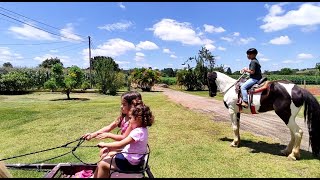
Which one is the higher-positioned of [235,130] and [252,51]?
[252,51]

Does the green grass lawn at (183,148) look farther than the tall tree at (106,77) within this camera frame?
No

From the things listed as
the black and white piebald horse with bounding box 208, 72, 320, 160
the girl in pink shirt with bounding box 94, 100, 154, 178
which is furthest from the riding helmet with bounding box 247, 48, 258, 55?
the girl in pink shirt with bounding box 94, 100, 154, 178

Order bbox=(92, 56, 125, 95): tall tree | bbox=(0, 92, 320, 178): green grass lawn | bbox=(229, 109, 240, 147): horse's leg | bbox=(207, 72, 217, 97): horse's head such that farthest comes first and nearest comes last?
bbox=(92, 56, 125, 95): tall tree < bbox=(207, 72, 217, 97): horse's head < bbox=(229, 109, 240, 147): horse's leg < bbox=(0, 92, 320, 178): green grass lawn

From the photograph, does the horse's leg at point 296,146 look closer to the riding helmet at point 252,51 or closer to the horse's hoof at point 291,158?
the horse's hoof at point 291,158

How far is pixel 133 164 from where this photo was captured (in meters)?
4.42

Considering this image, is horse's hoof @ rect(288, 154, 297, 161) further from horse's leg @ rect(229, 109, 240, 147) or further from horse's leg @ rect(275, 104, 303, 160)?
horse's leg @ rect(229, 109, 240, 147)

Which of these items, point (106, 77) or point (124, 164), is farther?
point (106, 77)

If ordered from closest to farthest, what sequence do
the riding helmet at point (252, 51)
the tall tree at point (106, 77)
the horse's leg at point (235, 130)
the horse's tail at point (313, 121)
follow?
the horse's tail at point (313, 121) < the riding helmet at point (252, 51) < the horse's leg at point (235, 130) < the tall tree at point (106, 77)

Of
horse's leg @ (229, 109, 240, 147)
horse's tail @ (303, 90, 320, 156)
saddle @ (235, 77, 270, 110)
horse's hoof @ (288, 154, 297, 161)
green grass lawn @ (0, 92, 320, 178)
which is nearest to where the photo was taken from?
green grass lawn @ (0, 92, 320, 178)

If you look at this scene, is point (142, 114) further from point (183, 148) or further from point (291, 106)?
point (291, 106)

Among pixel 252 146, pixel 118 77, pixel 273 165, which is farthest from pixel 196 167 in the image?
pixel 118 77

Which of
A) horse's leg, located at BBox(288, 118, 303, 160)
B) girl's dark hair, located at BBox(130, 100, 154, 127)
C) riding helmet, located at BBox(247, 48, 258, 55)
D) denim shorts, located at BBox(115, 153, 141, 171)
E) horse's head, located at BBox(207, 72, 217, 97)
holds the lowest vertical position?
horse's leg, located at BBox(288, 118, 303, 160)

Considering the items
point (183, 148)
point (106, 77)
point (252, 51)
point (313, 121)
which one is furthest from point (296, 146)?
point (106, 77)

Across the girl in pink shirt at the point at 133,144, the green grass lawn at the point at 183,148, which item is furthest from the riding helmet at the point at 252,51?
the girl in pink shirt at the point at 133,144
